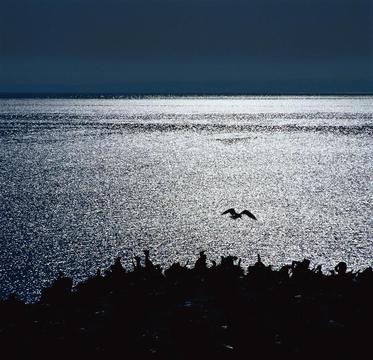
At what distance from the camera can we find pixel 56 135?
13062cm

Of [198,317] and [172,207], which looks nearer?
[198,317]

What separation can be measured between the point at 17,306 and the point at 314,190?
145 ft

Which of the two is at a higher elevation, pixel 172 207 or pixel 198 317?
pixel 198 317

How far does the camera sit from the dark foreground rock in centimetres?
1248

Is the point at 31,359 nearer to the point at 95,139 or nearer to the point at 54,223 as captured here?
the point at 54,223

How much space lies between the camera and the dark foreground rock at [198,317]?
12484 millimetres

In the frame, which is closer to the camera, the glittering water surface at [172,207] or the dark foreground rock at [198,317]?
the dark foreground rock at [198,317]

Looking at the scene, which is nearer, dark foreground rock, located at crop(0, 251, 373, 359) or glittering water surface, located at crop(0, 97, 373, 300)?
dark foreground rock, located at crop(0, 251, 373, 359)

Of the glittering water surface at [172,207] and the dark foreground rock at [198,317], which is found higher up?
the dark foreground rock at [198,317]

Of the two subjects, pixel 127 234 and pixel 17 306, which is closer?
pixel 17 306

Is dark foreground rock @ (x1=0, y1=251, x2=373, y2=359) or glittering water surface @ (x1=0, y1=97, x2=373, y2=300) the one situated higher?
dark foreground rock @ (x1=0, y1=251, x2=373, y2=359)

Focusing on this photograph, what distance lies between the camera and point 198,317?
540 inches

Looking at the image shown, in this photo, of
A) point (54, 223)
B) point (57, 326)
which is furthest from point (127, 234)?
point (57, 326)

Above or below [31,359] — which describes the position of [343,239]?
below
